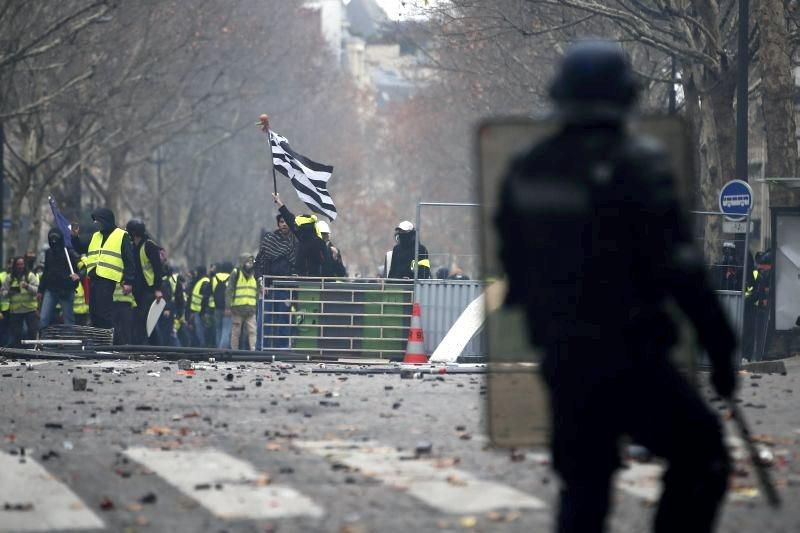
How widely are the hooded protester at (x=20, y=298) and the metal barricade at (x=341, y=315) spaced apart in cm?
765

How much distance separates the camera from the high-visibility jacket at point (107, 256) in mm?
19938

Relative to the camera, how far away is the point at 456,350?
18578 mm

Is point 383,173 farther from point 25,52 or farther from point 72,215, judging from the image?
point 25,52

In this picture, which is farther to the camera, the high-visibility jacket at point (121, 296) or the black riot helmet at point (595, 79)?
the high-visibility jacket at point (121, 296)

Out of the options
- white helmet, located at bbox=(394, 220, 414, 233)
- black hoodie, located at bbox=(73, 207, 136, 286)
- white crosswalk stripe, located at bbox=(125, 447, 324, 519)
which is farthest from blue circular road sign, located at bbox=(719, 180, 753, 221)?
white crosswalk stripe, located at bbox=(125, 447, 324, 519)

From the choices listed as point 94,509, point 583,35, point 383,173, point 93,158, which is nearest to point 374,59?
point 383,173

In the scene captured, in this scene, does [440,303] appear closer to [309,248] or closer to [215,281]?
[309,248]

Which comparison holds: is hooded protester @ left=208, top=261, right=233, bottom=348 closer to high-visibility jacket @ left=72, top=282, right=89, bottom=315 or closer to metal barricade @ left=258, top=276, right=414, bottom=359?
high-visibility jacket @ left=72, top=282, right=89, bottom=315

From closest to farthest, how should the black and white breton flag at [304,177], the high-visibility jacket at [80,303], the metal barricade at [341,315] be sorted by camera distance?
1. the metal barricade at [341,315]
2. the black and white breton flag at [304,177]
3. the high-visibility jacket at [80,303]

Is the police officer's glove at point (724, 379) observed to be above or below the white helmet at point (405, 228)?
below

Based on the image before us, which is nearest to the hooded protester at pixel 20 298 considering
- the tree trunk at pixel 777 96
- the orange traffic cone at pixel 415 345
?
the orange traffic cone at pixel 415 345

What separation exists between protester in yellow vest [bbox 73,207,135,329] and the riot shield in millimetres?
13383

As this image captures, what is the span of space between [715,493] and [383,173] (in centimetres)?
10612

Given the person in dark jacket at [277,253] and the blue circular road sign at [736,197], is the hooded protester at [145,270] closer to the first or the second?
the person in dark jacket at [277,253]
